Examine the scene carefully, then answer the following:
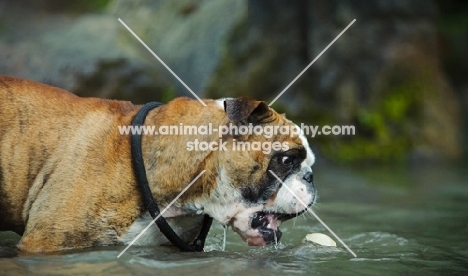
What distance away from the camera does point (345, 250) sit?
5363 mm

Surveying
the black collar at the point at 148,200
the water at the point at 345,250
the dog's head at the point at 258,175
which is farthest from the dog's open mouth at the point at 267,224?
the black collar at the point at 148,200

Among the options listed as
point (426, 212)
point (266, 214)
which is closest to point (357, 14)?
point (426, 212)

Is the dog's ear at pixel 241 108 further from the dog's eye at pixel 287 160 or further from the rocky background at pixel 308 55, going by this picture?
the rocky background at pixel 308 55

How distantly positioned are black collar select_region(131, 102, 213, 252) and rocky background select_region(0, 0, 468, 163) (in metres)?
6.16

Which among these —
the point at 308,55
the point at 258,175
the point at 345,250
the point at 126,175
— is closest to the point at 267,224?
the point at 258,175

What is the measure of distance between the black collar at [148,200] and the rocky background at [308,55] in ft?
20.2

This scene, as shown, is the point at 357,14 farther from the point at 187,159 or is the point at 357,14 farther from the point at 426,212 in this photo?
the point at 187,159

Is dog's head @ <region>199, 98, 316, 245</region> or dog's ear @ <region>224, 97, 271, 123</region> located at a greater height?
dog's ear @ <region>224, 97, 271, 123</region>

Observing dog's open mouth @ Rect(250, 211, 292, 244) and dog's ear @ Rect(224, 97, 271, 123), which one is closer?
dog's ear @ Rect(224, 97, 271, 123)

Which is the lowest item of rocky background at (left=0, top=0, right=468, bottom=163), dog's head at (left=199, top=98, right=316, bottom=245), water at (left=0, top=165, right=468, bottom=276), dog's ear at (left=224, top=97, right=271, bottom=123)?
water at (left=0, top=165, right=468, bottom=276)

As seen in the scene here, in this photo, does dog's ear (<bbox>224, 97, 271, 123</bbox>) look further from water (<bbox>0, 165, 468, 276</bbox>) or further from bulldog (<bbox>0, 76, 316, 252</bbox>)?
water (<bbox>0, 165, 468, 276</bbox>)

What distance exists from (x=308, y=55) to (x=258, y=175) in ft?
24.5

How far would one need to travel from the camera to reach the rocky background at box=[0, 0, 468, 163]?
1144cm

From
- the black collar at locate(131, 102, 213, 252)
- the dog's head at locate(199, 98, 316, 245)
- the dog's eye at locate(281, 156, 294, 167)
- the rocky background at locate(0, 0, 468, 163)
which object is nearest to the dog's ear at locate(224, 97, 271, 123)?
the dog's head at locate(199, 98, 316, 245)
